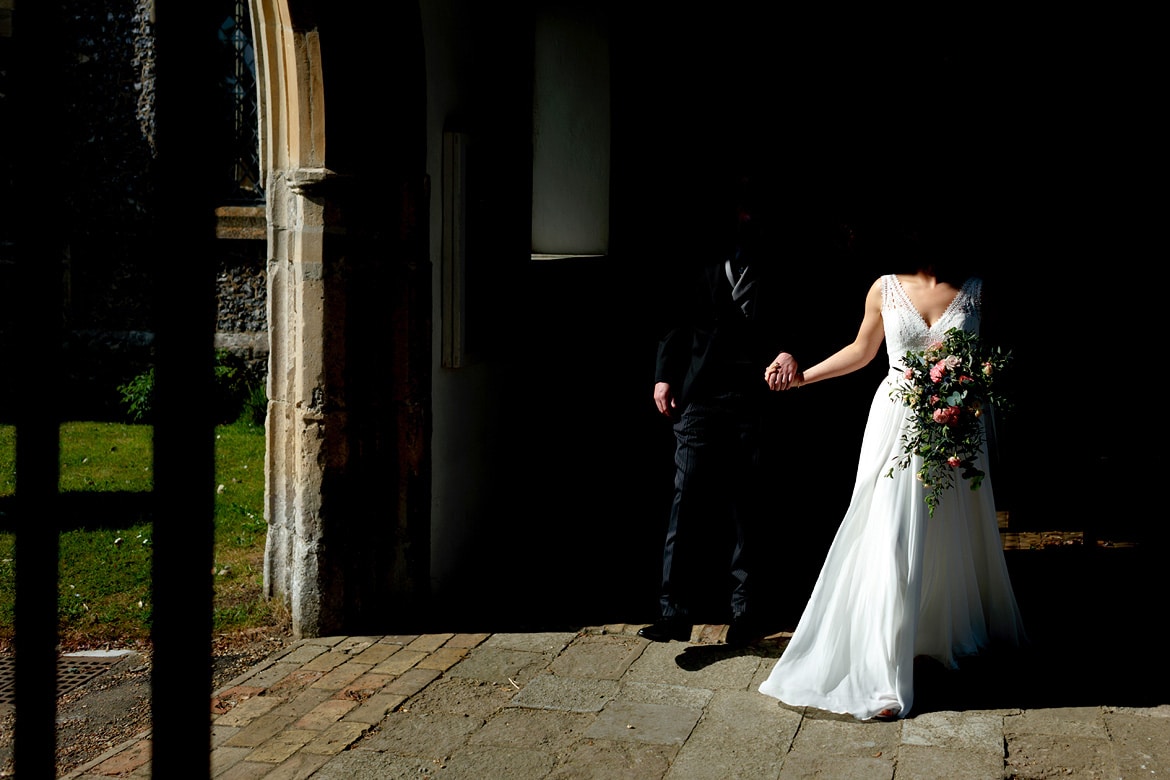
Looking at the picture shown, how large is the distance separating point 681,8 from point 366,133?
10.7ft

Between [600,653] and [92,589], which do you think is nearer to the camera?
[600,653]

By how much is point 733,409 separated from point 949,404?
1.20 metres

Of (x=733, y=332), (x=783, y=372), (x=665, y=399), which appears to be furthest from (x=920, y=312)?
(x=665, y=399)

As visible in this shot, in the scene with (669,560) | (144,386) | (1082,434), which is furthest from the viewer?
(144,386)

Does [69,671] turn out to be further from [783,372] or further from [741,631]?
[783,372]

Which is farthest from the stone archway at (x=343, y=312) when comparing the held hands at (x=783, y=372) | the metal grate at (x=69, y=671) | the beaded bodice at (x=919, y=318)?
the beaded bodice at (x=919, y=318)

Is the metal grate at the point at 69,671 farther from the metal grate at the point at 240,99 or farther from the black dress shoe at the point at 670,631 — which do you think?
the metal grate at the point at 240,99

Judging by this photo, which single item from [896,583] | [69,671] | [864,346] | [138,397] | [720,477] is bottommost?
[69,671]

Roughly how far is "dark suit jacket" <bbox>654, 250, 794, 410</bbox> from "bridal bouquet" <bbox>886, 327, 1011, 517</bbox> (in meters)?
0.95

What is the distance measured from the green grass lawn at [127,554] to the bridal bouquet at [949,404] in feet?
9.89

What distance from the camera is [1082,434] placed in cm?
803

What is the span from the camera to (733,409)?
5.97 metres

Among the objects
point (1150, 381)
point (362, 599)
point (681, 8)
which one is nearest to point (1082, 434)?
point (1150, 381)

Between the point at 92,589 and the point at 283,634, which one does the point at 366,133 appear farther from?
the point at 92,589
